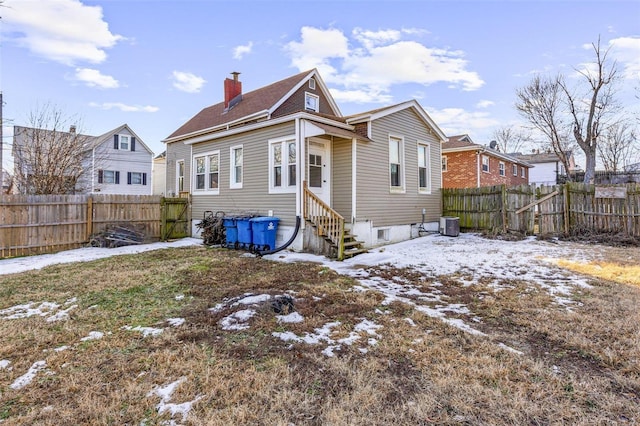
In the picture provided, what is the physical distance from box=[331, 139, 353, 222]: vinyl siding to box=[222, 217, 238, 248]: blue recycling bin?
3.06 m

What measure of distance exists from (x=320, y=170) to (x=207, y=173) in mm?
4833

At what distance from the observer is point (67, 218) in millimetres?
10070

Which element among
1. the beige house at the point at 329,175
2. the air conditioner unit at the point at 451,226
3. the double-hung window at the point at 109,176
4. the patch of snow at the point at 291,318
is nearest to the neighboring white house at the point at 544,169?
the air conditioner unit at the point at 451,226

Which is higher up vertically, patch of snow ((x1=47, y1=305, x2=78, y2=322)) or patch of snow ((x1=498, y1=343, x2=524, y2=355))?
patch of snow ((x1=47, y1=305, x2=78, y2=322))

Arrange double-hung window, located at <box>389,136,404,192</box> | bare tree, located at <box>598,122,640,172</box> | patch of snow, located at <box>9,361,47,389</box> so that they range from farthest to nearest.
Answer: bare tree, located at <box>598,122,640,172</box>, double-hung window, located at <box>389,136,404,192</box>, patch of snow, located at <box>9,361,47,389</box>

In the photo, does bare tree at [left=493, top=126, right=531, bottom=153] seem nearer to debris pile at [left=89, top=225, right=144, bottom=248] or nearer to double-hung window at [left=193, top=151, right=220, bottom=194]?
double-hung window at [left=193, top=151, right=220, bottom=194]

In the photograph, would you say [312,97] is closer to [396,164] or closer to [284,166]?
[396,164]

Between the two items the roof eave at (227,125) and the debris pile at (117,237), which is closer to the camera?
the debris pile at (117,237)

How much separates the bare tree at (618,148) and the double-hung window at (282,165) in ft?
103

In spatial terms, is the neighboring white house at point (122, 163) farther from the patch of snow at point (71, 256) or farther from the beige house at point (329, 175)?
the patch of snow at point (71, 256)

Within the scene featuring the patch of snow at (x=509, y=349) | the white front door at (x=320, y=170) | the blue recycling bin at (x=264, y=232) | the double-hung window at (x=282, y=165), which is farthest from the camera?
the white front door at (x=320, y=170)

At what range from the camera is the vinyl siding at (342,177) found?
9.91m

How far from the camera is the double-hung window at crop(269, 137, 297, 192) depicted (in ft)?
31.6

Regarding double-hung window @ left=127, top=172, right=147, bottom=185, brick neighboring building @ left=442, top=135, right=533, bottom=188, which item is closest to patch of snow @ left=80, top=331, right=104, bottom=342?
brick neighboring building @ left=442, top=135, right=533, bottom=188
